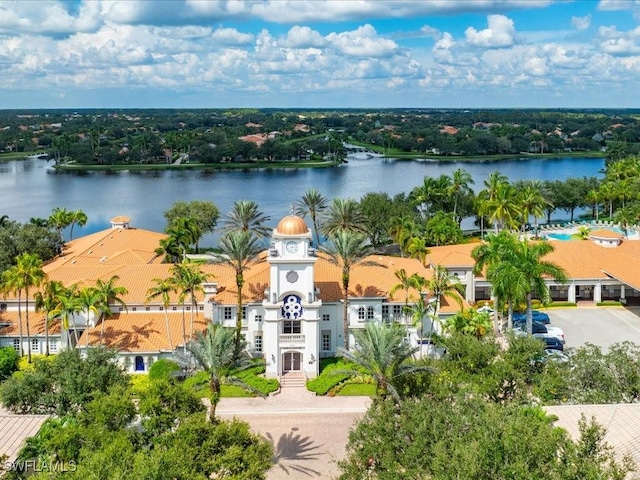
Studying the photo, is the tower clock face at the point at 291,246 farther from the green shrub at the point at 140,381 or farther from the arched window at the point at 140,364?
the arched window at the point at 140,364

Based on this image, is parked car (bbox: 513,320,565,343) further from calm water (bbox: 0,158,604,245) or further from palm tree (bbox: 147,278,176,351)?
calm water (bbox: 0,158,604,245)

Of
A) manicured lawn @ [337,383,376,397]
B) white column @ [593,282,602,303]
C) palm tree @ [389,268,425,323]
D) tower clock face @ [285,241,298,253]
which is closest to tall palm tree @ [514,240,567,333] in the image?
palm tree @ [389,268,425,323]

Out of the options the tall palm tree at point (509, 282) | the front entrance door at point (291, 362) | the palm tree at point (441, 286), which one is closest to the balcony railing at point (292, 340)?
the front entrance door at point (291, 362)

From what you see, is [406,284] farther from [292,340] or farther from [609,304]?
[609,304]

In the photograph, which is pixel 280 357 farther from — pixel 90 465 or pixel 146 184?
pixel 146 184

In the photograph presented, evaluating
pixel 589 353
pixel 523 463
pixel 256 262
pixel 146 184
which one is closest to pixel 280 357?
pixel 256 262

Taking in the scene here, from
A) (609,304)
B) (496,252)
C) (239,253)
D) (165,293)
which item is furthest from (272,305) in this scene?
(609,304)
